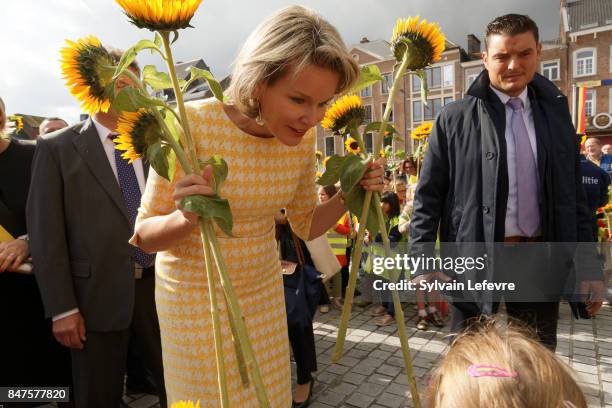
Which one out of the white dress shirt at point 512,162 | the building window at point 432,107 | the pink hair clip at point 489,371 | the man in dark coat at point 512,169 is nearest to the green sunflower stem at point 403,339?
the pink hair clip at point 489,371

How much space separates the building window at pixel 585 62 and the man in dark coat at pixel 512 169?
121ft

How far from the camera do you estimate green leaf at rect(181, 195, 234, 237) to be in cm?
80

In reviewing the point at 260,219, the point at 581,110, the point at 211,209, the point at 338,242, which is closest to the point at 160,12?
the point at 211,209

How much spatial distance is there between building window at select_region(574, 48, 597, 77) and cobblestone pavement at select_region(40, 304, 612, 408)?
109ft

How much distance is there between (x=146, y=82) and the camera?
3.29 ft

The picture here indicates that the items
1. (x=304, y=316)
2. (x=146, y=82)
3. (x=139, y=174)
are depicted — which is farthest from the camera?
(x=304, y=316)

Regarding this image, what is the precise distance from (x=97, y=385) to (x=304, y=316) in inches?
70.4

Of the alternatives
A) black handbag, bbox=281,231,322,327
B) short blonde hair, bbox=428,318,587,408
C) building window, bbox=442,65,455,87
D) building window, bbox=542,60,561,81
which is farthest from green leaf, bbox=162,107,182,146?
building window, bbox=442,65,455,87

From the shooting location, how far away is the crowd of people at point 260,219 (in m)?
1.05

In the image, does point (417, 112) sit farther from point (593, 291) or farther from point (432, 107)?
point (593, 291)

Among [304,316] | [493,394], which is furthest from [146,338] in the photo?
[493,394]

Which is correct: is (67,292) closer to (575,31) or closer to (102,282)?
(102,282)

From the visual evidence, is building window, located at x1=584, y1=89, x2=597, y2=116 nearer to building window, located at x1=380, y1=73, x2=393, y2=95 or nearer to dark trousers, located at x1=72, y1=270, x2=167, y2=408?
building window, located at x1=380, y1=73, x2=393, y2=95

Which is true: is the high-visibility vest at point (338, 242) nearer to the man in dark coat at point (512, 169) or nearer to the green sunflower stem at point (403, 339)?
the man in dark coat at point (512, 169)
